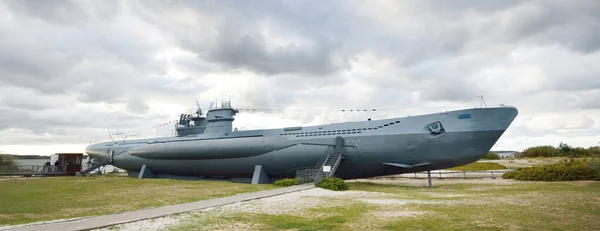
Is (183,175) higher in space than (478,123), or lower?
lower

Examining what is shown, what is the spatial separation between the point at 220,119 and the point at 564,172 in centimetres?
2334

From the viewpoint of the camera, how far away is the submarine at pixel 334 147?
18.0 m

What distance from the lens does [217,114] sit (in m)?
27.9

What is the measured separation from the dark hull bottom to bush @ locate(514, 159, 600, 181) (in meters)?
7.00

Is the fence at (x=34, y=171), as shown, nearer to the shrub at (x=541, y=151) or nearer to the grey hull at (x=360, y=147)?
the grey hull at (x=360, y=147)

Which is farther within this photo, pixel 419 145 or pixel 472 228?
pixel 419 145

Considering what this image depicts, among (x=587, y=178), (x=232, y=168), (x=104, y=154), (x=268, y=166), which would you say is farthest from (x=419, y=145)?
(x=104, y=154)

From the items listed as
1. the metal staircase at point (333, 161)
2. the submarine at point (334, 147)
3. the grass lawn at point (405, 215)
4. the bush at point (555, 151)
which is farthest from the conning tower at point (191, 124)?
the bush at point (555, 151)

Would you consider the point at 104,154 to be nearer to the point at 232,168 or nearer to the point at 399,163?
the point at 232,168

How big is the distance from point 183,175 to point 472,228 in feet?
81.1

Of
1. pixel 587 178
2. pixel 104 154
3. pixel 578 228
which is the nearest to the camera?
pixel 578 228

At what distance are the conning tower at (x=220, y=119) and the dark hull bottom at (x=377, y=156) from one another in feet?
10.6

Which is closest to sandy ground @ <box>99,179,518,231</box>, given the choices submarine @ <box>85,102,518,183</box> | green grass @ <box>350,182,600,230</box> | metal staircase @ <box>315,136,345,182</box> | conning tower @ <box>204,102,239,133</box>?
green grass @ <box>350,182,600,230</box>

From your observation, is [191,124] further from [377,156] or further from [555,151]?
[555,151]
